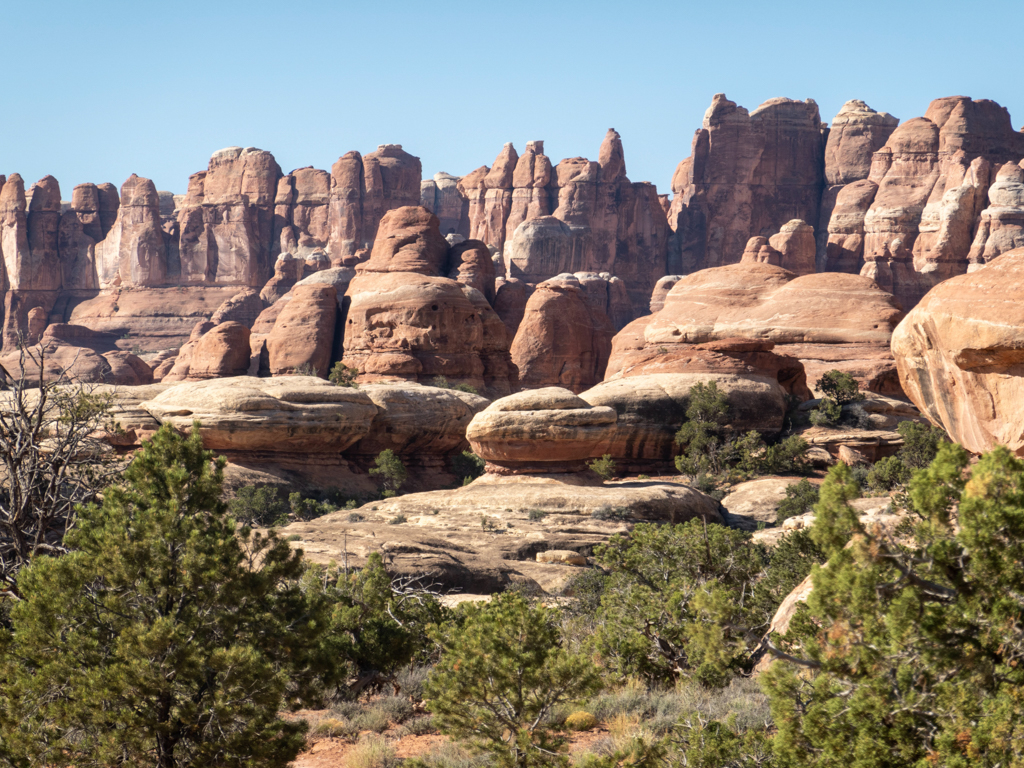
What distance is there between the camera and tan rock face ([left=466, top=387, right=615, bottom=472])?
34000 mm

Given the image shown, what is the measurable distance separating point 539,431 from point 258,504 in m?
9.67

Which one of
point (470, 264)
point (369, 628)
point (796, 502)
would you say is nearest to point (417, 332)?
point (470, 264)

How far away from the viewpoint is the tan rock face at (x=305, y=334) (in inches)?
2354

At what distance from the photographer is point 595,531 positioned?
95.4 feet

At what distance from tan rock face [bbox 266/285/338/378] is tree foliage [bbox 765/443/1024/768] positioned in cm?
5354

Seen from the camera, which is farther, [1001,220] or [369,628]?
[1001,220]

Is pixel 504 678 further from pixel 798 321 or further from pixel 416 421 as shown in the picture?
pixel 798 321

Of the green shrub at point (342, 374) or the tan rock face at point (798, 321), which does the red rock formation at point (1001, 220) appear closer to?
the tan rock face at point (798, 321)

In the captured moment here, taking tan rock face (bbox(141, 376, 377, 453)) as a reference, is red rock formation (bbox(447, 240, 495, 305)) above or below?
above

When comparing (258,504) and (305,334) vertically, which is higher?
(305,334)

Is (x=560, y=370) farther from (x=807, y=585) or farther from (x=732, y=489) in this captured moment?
(x=807, y=585)

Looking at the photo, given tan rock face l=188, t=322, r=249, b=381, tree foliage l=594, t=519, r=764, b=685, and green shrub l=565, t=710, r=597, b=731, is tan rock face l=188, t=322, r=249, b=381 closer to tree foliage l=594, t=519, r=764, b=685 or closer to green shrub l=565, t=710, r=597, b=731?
tree foliage l=594, t=519, r=764, b=685

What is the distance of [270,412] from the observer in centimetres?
3828

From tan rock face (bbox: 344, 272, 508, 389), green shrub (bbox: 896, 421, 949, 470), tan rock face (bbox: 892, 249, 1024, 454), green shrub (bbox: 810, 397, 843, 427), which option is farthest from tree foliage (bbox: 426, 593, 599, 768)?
tan rock face (bbox: 344, 272, 508, 389)
